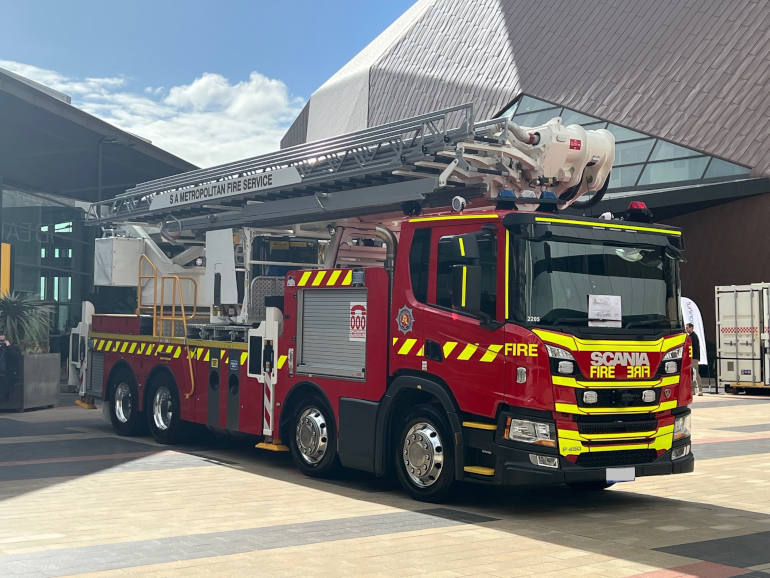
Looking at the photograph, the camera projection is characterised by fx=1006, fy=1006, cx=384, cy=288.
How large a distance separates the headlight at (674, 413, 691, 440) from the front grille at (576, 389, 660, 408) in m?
0.48

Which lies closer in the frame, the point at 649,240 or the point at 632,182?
the point at 649,240

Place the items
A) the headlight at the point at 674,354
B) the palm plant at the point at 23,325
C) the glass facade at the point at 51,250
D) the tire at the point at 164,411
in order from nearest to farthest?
1. the headlight at the point at 674,354
2. the tire at the point at 164,411
3. the palm plant at the point at 23,325
4. the glass facade at the point at 51,250

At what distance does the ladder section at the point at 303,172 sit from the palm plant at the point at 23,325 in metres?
5.56

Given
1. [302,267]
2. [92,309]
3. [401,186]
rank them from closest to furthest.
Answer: [401,186] → [302,267] → [92,309]

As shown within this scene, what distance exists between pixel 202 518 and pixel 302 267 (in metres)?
5.54

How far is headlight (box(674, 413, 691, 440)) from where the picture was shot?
32.1 feet

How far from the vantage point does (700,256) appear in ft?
101

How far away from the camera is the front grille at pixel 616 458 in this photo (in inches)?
358

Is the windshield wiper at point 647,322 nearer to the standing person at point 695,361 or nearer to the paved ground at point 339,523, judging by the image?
the paved ground at point 339,523

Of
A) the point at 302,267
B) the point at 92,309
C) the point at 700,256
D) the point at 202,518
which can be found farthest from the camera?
the point at 700,256

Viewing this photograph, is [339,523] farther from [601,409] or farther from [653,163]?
[653,163]

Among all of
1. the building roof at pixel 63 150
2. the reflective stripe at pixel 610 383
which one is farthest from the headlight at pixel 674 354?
the building roof at pixel 63 150

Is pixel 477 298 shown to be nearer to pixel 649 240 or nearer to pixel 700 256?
pixel 649 240

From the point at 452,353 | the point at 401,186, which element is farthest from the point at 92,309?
the point at 452,353
